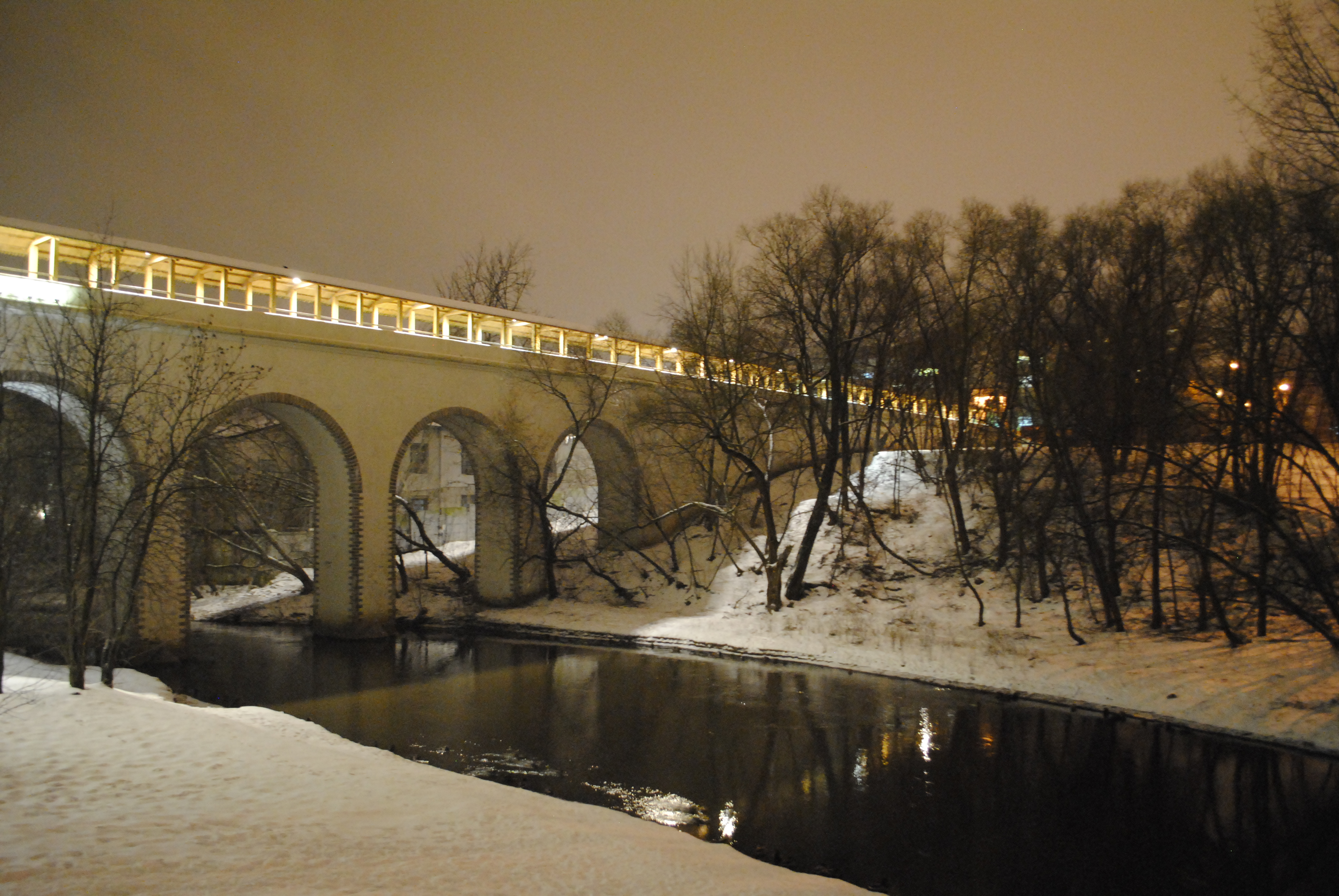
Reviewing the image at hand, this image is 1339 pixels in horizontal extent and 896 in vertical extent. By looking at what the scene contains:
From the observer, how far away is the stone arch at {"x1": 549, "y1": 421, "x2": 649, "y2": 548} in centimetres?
2647

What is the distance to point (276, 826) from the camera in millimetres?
6195

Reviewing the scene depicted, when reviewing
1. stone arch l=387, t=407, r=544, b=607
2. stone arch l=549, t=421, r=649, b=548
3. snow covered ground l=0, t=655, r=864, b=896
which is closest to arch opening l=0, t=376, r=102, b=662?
snow covered ground l=0, t=655, r=864, b=896

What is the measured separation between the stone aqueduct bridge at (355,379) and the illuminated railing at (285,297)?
0.04 meters

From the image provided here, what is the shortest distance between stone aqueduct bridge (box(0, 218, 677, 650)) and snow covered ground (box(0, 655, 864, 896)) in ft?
24.6

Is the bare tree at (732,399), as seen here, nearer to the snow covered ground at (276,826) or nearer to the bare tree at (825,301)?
the bare tree at (825,301)

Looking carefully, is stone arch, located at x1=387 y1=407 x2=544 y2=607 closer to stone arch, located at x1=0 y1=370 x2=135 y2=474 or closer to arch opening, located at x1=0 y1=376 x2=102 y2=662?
stone arch, located at x1=0 y1=370 x2=135 y2=474

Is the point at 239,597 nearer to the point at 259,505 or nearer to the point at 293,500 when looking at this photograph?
the point at 259,505

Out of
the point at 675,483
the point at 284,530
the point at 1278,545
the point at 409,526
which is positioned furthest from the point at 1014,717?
the point at 284,530

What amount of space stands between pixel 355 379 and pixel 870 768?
48.6ft

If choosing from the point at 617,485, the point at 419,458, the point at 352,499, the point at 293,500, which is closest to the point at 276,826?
the point at 352,499

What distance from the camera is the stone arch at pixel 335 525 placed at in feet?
64.4

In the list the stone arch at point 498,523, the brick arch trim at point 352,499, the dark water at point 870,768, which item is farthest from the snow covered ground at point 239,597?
the dark water at point 870,768

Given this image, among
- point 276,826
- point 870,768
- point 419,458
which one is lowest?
point 870,768

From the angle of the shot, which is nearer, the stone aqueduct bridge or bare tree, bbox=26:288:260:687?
bare tree, bbox=26:288:260:687
